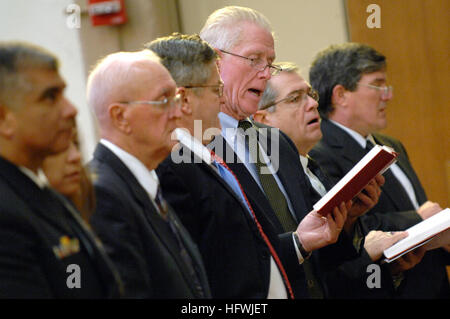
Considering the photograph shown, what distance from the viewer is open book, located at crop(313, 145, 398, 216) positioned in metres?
2.39

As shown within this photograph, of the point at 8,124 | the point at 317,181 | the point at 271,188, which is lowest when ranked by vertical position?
the point at 317,181

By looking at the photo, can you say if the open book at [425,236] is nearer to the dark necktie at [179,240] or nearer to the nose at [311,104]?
the nose at [311,104]

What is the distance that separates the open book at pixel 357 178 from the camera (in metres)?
2.39

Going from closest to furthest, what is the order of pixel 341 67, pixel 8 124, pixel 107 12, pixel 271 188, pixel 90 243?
pixel 8 124 < pixel 90 243 < pixel 271 188 < pixel 341 67 < pixel 107 12

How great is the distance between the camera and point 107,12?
15.4ft

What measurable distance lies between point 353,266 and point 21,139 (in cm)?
207

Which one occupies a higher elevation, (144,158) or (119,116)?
(119,116)

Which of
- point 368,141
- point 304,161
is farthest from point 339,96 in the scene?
point 304,161

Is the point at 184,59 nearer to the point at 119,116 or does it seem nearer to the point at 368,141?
the point at 119,116

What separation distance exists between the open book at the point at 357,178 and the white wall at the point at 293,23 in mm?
2626

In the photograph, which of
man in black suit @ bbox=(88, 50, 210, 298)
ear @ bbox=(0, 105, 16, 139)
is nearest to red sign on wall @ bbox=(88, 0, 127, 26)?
man in black suit @ bbox=(88, 50, 210, 298)

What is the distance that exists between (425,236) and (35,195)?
6.25 ft

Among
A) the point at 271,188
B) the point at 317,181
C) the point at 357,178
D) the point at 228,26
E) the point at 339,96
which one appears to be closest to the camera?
the point at 357,178

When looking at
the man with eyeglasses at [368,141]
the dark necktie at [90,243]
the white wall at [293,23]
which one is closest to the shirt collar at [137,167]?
the dark necktie at [90,243]
